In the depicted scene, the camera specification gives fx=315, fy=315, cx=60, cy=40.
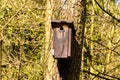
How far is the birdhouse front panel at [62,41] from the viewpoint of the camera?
2.59 m

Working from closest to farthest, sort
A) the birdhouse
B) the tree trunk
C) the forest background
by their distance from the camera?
the birdhouse → the tree trunk → the forest background

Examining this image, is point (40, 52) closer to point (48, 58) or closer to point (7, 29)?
point (7, 29)

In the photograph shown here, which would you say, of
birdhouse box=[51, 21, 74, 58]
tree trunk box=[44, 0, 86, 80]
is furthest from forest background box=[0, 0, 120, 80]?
birdhouse box=[51, 21, 74, 58]

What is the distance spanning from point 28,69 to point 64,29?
3.99 meters

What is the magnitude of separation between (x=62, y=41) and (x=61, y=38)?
3 cm

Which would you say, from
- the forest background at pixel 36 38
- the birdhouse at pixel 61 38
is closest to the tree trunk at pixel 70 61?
the birdhouse at pixel 61 38

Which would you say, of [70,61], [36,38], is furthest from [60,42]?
[36,38]

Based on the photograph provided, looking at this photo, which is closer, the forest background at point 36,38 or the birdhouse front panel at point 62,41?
the birdhouse front panel at point 62,41

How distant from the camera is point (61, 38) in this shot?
104 inches

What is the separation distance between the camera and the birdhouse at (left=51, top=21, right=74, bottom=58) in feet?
8.48

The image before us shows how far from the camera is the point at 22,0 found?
578 centimetres

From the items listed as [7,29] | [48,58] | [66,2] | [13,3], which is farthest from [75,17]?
[7,29]

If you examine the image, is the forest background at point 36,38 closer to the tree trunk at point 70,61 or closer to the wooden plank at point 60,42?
the tree trunk at point 70,61

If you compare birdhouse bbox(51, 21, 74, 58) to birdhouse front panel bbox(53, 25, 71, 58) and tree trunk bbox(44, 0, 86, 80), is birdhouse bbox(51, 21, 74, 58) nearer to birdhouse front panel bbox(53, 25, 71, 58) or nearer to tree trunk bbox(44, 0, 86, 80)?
birdhouse front panel bbox(53, 25, 71, 58)
